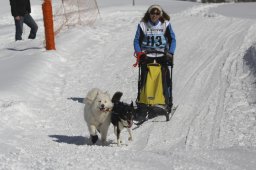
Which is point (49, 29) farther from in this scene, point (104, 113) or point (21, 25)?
point (104, 113)

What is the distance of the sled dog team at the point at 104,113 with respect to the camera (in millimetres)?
6965

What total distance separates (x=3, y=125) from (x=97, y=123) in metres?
1.49

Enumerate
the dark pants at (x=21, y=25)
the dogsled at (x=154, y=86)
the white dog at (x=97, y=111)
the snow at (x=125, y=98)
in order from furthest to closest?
1. the dark pants at (x=21, y=25)
2. the dogsled at (x=154, y=86)
3. the white dog at (x=97, y=111)
4. the snow at (x=125, y=98)

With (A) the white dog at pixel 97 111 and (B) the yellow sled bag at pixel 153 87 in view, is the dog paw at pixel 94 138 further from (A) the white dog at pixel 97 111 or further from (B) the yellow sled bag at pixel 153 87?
(B) the yellow sled bag at pixel 153 87

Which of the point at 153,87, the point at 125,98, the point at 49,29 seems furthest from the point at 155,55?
the point at 49,29

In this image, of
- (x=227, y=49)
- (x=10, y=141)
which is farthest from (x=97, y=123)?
(x=227, y=49)

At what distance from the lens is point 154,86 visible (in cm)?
834

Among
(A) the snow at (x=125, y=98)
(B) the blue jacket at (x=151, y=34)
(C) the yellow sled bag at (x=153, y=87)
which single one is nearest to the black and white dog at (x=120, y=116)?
(A) the snow at (x=125, y=98)

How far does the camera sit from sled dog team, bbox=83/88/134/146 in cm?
696

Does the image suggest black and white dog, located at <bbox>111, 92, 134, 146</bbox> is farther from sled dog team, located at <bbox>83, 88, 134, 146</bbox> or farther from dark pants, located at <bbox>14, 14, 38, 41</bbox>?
dark pants, located at <bbox>14, 14, 38, 41</bbox>

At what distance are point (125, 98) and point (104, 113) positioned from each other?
2.82 metres

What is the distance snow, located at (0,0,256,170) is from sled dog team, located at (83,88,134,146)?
27cm

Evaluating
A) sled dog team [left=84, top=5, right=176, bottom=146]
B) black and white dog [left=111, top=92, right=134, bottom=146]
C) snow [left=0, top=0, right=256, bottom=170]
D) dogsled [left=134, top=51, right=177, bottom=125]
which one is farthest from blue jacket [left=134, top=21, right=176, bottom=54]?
black and white dog [left=111, top=92, right=134, bottom=146]

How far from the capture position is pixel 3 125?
7.79 meters
